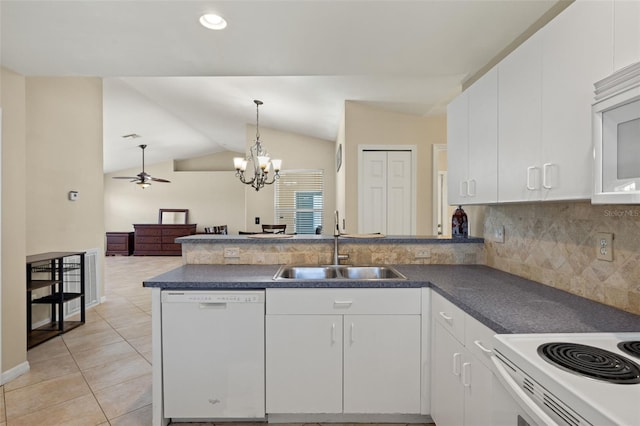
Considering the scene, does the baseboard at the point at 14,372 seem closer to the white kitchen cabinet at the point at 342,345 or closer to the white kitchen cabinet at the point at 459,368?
the white kitchen cabinet at the point at 342,345

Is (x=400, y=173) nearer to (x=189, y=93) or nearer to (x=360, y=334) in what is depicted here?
(x=360, y=334)

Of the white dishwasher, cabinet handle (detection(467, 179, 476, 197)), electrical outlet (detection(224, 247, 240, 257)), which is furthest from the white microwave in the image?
electrical outlet (detection(224, 247, 240, 257))

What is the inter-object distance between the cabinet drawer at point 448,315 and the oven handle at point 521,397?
416mm

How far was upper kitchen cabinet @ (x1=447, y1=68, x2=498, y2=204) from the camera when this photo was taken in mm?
1650

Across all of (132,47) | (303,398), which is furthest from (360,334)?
(132,47)

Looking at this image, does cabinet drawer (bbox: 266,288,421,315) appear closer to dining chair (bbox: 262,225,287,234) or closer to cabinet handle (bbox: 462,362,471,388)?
cabinet handle (bbox: 462,362,471,388)

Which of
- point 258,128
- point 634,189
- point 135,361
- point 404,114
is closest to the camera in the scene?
point 634,189

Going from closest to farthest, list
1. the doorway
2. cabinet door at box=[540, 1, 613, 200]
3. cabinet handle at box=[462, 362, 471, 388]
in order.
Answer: cabinet door at box=[540, 1, 613, 200]
cabinet handle at box=[462, 362, 471, 388]
the doorway

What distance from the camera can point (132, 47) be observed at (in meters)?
2.00

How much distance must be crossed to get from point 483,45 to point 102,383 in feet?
11.3

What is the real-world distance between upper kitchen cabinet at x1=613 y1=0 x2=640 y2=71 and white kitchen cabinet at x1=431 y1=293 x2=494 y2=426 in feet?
3.15

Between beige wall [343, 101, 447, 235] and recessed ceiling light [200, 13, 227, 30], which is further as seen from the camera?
beige wall [343, 101, 447, 235]

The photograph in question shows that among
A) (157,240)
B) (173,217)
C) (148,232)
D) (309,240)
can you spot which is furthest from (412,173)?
(173,217)

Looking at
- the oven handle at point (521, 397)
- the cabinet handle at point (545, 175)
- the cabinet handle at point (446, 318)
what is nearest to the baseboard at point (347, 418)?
the cabinet handle at point (446, 318)
